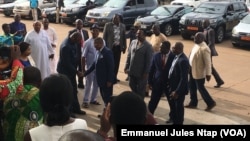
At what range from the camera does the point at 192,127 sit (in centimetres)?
317

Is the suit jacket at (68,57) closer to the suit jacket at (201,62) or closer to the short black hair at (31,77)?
the suit jacket at (201,62)

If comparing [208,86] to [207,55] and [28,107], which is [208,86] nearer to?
[207,55]

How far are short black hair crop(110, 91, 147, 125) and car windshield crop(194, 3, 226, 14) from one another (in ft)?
46.0

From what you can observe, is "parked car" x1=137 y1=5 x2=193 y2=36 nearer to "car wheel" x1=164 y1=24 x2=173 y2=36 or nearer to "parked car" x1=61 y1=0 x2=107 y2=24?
"car wheel" x1=164 y1=24 x2=173 y2=36

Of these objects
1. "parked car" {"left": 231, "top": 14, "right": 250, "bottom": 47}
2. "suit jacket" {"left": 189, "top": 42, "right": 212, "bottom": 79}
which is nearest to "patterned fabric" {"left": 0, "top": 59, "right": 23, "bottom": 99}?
"suit jacket" {"left": 189, "top": 42, "right": 212, "bottom": 79}

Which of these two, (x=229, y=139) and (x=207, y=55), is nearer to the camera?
(x=229, y=139)

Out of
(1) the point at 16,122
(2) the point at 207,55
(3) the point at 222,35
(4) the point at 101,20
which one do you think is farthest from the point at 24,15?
(1) the point at 16,122

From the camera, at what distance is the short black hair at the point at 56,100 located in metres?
3.06

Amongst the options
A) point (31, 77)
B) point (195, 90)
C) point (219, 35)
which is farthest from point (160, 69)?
point (219, 35)

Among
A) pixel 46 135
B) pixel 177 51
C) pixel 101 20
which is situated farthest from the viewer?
pixel 101 20

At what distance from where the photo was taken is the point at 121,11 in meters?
18.2

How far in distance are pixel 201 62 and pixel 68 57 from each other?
99.4 inches

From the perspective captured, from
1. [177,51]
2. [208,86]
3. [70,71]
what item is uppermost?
[177,51]

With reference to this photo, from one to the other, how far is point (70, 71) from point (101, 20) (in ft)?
35.8
